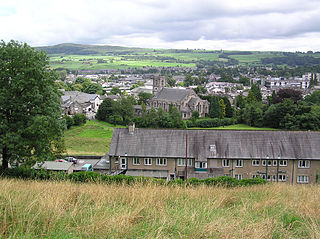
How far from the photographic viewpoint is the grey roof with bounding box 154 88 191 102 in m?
83.3

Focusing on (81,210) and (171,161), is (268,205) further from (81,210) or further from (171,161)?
(171,161)

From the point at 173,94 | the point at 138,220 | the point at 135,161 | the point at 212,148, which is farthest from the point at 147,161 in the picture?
the point at 173,94

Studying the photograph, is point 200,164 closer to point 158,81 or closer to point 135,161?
point 135,161

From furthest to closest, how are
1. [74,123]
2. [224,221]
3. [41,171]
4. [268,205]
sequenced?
[74,123], [41,171], [268,205], [224,221]

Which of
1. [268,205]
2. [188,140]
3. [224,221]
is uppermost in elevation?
[224,221]

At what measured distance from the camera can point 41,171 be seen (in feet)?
54.1

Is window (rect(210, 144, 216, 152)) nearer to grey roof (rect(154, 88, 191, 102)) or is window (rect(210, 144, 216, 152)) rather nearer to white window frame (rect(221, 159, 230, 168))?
white window frame (rect(221, 159, 230, 168))

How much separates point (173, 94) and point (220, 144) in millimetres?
58104

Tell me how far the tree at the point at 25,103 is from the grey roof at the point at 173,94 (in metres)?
65.8

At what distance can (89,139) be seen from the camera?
166 feet

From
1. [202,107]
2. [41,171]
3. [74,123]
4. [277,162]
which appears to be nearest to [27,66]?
[41,171]

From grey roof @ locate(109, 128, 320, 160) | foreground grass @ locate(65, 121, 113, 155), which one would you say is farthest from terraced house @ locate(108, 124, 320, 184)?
foreground grass @ locate(65, 121, 113, 155)

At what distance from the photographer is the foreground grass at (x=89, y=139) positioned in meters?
43.1

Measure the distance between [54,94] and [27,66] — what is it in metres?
2.12
